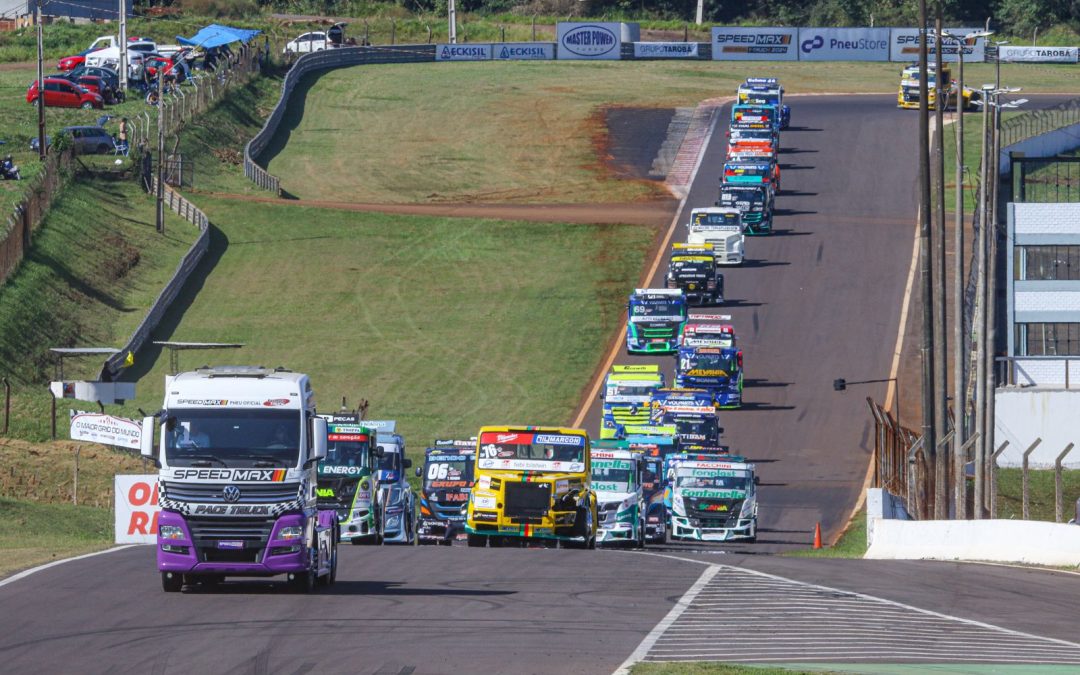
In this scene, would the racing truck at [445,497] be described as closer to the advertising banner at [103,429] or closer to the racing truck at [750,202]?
the advertising banner at [103,429]

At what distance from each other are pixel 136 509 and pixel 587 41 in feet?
310

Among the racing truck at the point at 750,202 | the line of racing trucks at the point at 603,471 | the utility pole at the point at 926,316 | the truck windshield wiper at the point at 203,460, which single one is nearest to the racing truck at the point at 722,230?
the racing truck at the point at 750,202

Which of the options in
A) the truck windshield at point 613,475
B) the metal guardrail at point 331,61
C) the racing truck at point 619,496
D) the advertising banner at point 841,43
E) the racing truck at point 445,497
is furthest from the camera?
the advertising banner at point 841,43

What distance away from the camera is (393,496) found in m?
40.0

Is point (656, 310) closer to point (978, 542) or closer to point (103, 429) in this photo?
point (103, 429)

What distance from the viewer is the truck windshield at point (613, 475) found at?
4053 centimetres

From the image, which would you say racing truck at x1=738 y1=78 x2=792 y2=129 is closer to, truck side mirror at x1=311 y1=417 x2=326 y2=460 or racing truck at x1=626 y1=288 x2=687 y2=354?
racing truck at x1=626 y1=288 x2=687 y2=354

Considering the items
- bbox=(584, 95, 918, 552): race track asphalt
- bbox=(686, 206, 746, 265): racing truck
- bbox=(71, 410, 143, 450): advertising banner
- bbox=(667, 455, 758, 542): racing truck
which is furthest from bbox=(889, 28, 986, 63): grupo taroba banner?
bbox=(71, 410, 143, 450): advertising banner

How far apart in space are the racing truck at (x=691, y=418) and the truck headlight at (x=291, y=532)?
Answer: 97.1 feet

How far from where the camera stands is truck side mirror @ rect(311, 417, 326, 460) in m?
22.8

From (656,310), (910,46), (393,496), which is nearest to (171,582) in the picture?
(393,496)

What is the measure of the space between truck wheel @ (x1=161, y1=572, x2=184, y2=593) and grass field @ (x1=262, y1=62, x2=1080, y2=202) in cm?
6578

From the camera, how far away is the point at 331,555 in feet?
80.0

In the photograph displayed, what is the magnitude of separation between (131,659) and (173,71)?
290ft
